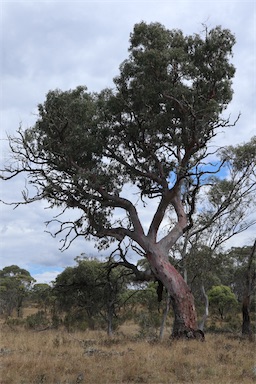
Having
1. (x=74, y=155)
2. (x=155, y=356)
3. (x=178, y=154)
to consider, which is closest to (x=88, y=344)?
(x=155, y=356)

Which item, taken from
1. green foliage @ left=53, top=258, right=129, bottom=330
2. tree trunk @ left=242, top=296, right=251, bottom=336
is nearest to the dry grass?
tree trunk @ left=242, top=296, right=251, bottom=336

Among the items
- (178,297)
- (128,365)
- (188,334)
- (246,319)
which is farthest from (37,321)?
(128,365)

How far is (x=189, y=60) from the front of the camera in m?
13.4

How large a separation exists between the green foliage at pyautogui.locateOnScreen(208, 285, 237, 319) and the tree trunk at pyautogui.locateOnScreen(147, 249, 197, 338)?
73.1 feet

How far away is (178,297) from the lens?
44.7 ft

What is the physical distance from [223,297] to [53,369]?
94.7 feet

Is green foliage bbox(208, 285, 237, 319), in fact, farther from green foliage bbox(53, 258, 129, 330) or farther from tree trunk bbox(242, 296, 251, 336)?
tree trunk bbox(242, 296, 251, 336)

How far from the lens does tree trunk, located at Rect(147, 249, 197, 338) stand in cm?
1345

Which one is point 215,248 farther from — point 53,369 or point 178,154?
point 53,369

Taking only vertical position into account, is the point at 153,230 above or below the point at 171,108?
below

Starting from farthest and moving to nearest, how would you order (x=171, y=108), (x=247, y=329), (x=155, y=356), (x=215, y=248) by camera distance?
(x=215, y=248)
(x=247, y=329)
(x=171, y=108)
(x=155, y=356)

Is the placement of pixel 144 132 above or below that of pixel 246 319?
above

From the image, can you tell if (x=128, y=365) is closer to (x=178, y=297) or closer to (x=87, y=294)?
(x=178, y=297)

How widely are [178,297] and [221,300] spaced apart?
23.0 metres
